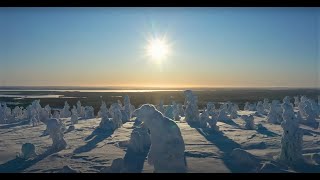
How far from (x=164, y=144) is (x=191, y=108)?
18915 millimetres

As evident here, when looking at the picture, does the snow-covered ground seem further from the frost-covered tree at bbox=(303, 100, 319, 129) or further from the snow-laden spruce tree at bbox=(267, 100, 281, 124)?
the frost-covered tree at bbox=(303, 100, 319, 129)

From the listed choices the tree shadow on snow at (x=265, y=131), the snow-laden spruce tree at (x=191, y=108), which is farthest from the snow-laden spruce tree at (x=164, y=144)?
the snow-laden spruce tree at (x=191, y=108)

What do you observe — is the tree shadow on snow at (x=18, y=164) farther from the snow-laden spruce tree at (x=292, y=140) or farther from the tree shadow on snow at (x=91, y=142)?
the snow-laden spruce tree at (x=292, y=140)

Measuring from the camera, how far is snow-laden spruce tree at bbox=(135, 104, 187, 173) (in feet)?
31.8

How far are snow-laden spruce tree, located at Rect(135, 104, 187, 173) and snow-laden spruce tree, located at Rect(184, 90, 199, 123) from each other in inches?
710

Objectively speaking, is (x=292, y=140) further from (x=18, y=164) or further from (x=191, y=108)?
(x=191, y=108)

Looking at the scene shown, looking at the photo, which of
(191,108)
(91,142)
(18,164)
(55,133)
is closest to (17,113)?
(191,108)

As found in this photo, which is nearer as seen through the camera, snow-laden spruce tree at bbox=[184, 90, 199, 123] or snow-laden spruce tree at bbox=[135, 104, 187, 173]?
snow-laden spruce tree at bbox=[135, 104, 187, 173]

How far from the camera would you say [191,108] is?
94.0 ft

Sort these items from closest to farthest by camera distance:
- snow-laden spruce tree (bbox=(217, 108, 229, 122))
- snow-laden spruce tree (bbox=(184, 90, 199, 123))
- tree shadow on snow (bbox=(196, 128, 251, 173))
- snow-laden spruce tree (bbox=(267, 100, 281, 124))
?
1. tree shadow on snow (bbox=(196, 128, 251, 173))
2. snow-laden spruce tree (bbox=(267, 100, 281, 124))
3. snow-laden spruce tree (bbox=(184, 90, 199, 123))
4. snow-laden spruce tree (bbox=(217, 108, 229, 122))

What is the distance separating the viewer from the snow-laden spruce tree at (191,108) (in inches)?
1113
